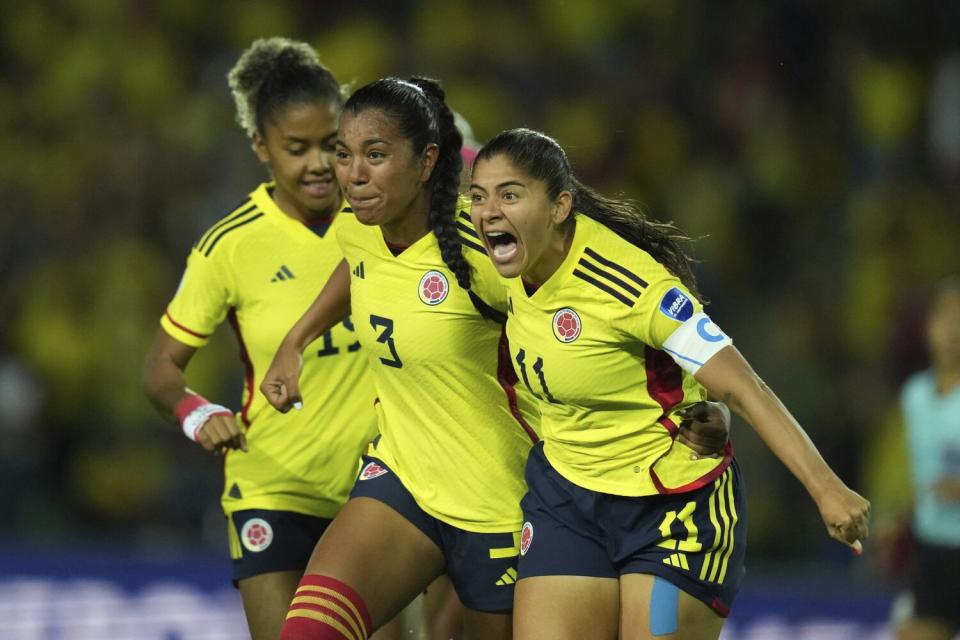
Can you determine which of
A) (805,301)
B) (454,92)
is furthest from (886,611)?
(454,92)

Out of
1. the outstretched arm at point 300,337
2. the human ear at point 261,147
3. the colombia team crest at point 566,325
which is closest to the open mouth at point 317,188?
the human ear at point 261,147

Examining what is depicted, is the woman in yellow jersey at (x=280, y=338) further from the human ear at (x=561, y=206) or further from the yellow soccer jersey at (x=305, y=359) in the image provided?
the human ear at (x=561, y=206)

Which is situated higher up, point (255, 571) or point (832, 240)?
point (832, 240)

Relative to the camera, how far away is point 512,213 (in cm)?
421

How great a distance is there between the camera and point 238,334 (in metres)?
5.25

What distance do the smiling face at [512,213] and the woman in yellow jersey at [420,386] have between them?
24cm

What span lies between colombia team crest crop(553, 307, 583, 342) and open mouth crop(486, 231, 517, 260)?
0.21 metres

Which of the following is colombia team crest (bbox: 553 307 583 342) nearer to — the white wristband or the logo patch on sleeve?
the logo patch on sleeve

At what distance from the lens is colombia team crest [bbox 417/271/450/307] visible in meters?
4.51

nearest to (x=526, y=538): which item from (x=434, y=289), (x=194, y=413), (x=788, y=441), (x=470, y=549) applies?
(x=470, y=549)

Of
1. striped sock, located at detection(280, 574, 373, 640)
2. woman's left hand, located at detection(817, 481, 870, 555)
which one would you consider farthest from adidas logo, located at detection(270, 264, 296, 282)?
woman's left hand, located at detection(817, 481, 870, 555)

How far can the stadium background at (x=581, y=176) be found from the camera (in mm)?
9133

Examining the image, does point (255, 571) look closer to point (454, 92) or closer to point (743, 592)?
point (743, 592)

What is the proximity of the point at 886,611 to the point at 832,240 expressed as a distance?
8.76 ft
